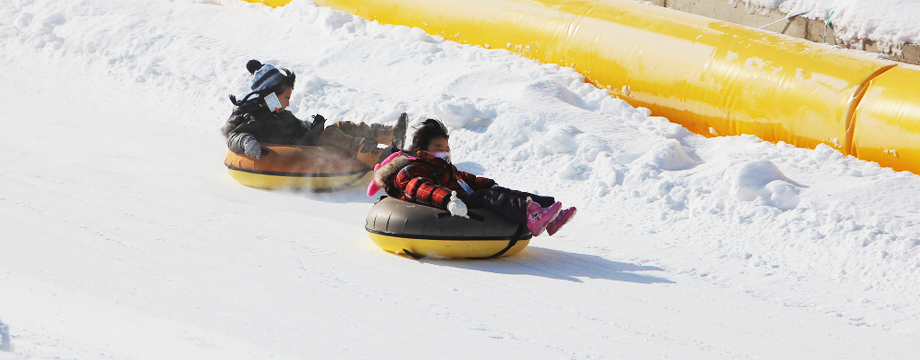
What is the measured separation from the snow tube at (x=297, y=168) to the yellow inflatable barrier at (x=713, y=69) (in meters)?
2.91

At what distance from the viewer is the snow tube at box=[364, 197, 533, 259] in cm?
471

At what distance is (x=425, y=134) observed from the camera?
503 centimetres

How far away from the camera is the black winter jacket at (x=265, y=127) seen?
6422mm

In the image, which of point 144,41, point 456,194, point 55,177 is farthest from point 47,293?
point 144,41

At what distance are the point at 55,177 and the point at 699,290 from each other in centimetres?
453

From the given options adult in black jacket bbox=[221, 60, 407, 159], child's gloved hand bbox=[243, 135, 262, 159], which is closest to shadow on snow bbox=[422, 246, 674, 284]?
adult in black jacket bbox=[221, 60, 407, 159]

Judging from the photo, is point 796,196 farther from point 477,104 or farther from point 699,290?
point 477,104

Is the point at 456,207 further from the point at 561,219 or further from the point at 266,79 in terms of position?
the point at 266,79

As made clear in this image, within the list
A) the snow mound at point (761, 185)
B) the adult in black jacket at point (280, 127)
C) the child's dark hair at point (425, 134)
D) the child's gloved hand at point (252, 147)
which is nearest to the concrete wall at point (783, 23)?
the snow mound at point (761, 185)

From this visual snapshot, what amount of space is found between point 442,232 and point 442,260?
280 millimetres

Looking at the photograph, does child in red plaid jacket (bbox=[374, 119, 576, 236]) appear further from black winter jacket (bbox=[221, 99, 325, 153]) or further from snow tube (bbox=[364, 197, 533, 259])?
black winter jacket (bbox=[221, 99, 325, 153])

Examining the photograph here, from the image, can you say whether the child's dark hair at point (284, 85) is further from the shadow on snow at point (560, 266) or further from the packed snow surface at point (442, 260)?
the shadow on snow at point (560, 266)

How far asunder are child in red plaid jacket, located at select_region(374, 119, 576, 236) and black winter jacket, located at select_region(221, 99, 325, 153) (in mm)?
1696

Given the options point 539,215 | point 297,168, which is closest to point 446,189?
point 539,215
